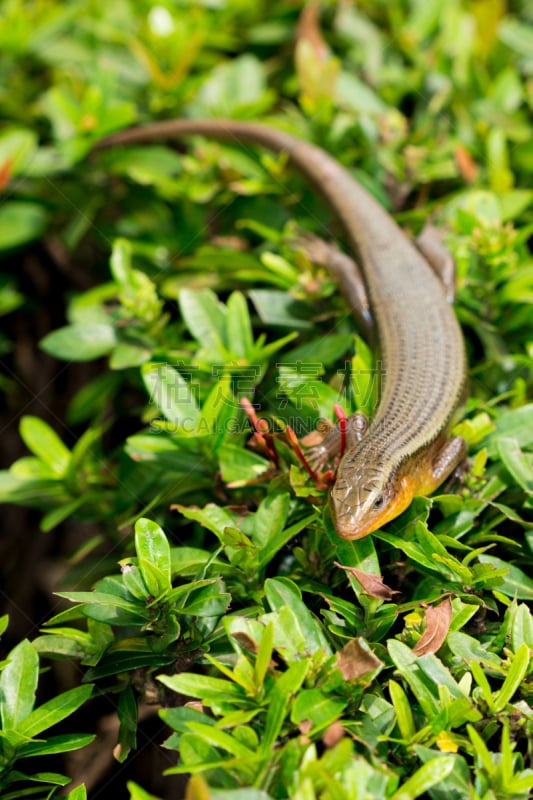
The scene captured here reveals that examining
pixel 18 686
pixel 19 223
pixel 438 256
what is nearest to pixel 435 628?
pixel 18 686

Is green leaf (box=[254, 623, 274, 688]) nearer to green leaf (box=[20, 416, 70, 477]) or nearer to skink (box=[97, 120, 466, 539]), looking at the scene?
skink (box=[97, 120, 466, 539])

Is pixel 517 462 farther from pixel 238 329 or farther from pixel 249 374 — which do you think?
pixel 238 329

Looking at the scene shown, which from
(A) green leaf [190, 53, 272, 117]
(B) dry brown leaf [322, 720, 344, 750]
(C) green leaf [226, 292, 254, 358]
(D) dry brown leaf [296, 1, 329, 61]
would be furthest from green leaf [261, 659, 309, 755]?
(D) dry brown leaf [296, 1, 329, 61]

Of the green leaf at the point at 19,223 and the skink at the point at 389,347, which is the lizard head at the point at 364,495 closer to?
the skink at the point at 389,347

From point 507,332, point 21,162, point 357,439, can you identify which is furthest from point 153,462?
point 21,162

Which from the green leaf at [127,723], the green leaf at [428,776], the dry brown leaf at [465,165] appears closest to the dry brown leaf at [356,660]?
the green leaf at [428,776]
